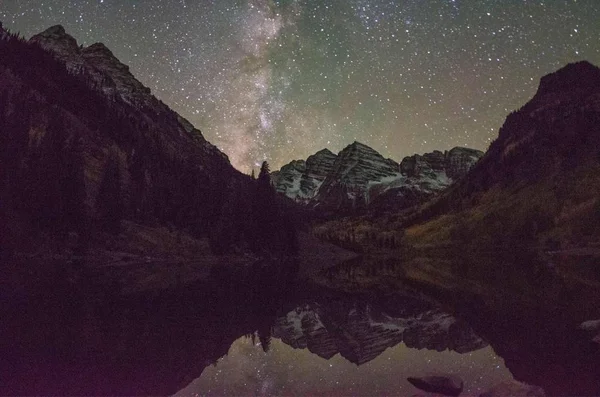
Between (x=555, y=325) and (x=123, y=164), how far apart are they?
108276 millimetres

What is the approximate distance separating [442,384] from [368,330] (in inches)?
419

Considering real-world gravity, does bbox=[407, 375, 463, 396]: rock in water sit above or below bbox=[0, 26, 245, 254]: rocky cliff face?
below

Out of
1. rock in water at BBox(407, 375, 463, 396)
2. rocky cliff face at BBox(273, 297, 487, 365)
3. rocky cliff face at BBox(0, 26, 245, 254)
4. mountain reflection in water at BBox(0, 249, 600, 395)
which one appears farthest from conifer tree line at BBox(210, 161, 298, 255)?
rock in water at BBox(407, 375, 463, 396)

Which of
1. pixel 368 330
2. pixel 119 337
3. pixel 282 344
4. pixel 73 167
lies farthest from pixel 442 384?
pixel 73 167

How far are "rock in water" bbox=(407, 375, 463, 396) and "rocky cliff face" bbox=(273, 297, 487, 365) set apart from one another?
424cm

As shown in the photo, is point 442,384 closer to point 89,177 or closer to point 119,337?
point 119,337

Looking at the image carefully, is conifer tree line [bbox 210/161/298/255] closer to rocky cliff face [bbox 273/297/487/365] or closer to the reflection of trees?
the reflection of trees

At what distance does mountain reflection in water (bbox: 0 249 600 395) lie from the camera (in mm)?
12523

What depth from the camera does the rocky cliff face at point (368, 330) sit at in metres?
18.2

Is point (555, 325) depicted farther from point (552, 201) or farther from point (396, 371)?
point (552, 201)

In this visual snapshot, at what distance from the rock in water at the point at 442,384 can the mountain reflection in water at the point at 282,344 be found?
0.54 metres

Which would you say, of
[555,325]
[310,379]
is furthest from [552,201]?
[310,379]

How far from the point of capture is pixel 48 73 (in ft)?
409

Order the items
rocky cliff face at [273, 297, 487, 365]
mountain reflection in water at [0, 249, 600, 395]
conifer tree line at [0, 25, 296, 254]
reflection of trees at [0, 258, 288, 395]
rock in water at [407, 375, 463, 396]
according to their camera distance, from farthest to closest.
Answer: conifer tree line at [0, 25, 296, 254] → rocky cliff face at [273, 297, 487, 365] → mountain reflection in water at [0, 249, 600, 395] → reflection of trees at [0, 258, 288, 395] → rock in water at [407, 375, 463, 396]
